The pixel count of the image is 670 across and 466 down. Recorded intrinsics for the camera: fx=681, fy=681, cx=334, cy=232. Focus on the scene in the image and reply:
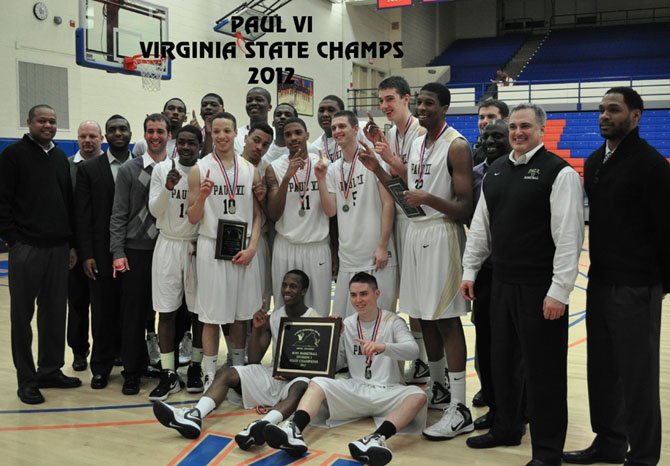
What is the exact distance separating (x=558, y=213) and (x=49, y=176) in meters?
3.93

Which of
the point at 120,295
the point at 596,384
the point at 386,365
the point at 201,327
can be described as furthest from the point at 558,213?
the point at 120,295

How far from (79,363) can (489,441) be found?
3.86 m

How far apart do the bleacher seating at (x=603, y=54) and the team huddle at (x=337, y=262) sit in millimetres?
21179

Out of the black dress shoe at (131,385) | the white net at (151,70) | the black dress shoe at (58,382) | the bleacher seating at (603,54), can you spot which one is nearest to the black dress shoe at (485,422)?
the black dress shoe at (131,385)

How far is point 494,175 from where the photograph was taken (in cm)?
416

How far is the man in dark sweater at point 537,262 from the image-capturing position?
376 centimetres

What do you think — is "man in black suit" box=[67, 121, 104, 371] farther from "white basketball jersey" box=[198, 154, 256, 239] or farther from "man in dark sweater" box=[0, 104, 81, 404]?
"white basketball jersey" box=[198, 154, 256, 239]

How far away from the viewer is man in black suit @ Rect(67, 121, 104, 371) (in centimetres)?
625

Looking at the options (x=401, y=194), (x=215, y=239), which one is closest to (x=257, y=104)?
(x=215, y=239)

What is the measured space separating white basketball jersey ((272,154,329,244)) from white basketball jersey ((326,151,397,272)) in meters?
0.18

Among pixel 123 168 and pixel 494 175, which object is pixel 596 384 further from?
pixel 123 168

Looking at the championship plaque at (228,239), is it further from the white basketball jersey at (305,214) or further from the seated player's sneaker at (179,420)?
the seated player's sneaker at (179,420)

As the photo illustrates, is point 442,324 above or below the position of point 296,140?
below

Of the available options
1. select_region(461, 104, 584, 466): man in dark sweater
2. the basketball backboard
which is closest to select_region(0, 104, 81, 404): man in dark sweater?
select_region(461, 104, 584, 466): man in dark sweater
